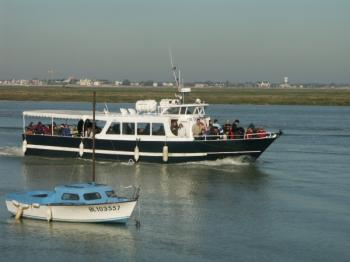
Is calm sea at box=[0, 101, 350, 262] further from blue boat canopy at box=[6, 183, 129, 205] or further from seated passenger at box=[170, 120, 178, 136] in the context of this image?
seated passenger at box=[170, 120, 178, 136]

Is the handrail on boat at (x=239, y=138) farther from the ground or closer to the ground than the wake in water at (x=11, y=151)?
farther from the ground

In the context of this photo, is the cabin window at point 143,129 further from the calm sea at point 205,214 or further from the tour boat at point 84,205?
the tour boat at point 84,205

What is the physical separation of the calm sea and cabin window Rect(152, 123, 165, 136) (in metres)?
1.84

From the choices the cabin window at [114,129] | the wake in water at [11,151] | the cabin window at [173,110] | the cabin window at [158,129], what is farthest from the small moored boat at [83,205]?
the wake in water at [11,151]

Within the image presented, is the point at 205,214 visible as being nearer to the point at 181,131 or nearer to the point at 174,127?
the point at 181,131

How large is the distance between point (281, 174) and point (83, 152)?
11.4 metres

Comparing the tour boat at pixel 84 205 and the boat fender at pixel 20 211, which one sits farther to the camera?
the boat fender at pixel 20 211

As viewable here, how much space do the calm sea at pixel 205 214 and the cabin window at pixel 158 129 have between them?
1.84m

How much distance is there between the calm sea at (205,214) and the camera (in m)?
25.1

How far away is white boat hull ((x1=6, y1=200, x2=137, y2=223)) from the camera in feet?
90.3

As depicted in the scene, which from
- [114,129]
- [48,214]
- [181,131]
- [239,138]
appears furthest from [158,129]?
[48,214]

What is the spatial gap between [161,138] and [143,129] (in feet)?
4.17

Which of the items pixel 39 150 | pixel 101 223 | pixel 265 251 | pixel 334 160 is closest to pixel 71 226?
pixel 101 223

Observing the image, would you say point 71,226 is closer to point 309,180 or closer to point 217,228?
point 217,228
